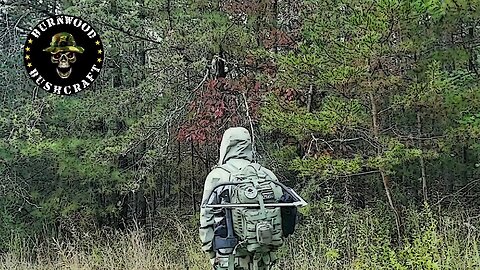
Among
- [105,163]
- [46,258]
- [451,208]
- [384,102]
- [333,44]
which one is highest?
[333,44]

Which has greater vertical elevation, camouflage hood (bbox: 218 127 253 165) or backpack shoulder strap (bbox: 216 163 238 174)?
camouflage hood (bbox: 218 127 253 165)

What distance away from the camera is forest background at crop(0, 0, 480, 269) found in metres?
6.62

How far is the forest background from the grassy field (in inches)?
1.1

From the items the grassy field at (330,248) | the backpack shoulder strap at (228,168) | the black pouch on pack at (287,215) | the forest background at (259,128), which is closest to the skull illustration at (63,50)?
the forest background at (259,128)

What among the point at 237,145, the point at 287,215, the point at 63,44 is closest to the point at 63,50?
the point at 63,44

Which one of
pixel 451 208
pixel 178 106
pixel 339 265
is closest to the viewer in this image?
pixel 339 265

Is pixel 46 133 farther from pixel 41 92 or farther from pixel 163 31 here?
pixel 163 31

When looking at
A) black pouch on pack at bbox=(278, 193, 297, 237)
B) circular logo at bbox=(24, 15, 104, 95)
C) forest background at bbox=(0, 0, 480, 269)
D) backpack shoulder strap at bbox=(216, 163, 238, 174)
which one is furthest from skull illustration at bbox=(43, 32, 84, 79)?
black pouch on pack at bbox=(278, 193, 297, 237)

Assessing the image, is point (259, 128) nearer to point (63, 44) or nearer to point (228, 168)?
point (63, 44)

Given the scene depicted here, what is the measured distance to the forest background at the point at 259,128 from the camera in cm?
662

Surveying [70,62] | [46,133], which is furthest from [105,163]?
[70,62]

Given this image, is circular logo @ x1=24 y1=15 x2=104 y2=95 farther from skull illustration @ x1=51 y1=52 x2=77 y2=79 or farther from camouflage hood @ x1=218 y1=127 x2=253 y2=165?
camouflage hood @ x1=218 y1=127 x2=253 y2=165

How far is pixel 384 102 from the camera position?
7.29 m

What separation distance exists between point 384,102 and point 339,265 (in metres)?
1.86
